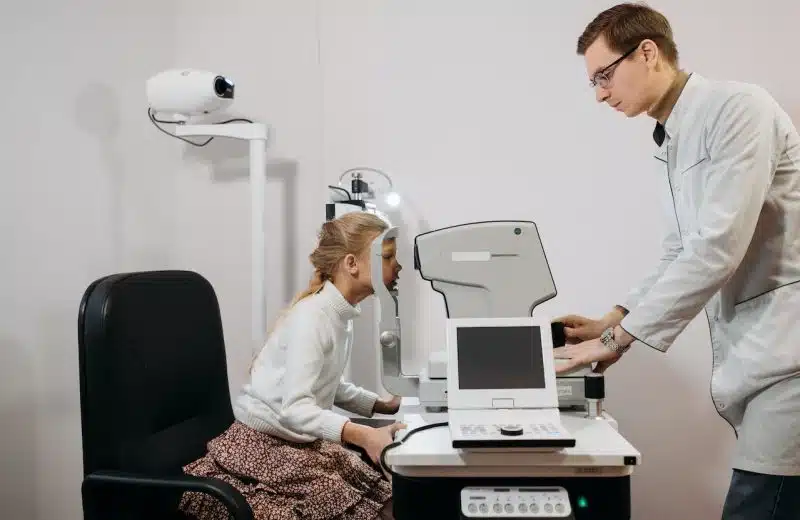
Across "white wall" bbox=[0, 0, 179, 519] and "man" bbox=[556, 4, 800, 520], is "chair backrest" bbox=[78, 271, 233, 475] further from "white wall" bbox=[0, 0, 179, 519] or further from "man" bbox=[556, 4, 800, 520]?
"man" bbox=[556, 4, 800, 520]

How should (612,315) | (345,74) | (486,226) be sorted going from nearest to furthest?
(486,226), (612,315), (345,74)

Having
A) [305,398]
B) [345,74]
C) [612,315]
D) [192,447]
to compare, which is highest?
[345,74]

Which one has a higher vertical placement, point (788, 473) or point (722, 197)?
point (722, 197)

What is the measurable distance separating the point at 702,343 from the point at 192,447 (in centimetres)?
155

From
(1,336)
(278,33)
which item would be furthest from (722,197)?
(1,336)

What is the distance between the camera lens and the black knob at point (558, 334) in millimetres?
1574

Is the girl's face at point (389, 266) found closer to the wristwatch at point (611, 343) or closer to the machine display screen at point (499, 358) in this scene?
the machine display screen at point (499, 358)

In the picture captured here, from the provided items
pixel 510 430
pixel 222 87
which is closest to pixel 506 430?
pixel 510 430

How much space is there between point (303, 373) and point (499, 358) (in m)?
0.47

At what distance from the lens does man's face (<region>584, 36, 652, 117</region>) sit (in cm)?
149

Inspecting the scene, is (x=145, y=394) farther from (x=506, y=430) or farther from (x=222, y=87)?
(x=222, y=87)

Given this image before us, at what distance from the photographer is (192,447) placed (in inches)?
61.7

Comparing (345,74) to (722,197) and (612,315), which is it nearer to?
(612,315)

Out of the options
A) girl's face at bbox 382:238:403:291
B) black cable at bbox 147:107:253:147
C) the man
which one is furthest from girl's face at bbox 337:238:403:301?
black cable at bbox 147:107:253:147
